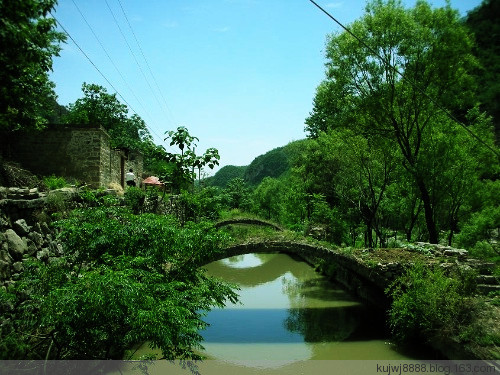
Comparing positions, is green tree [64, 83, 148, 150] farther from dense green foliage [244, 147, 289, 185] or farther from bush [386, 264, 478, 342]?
dense green foliage [244, 147, 289, 185]

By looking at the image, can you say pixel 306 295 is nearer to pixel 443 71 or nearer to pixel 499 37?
pixel 443 71

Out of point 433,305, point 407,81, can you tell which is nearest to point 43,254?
point 433,305

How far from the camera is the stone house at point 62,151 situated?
1318 cm

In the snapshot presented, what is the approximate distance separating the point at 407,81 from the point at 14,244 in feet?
43.6

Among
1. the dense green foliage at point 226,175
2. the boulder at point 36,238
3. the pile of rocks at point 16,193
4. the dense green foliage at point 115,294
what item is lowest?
the dense green foliage at point 115,294

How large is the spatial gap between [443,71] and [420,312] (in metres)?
9.51

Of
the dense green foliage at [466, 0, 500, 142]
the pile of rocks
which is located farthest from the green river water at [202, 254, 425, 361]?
the dense green foliage at [466, 0, 500, 142]

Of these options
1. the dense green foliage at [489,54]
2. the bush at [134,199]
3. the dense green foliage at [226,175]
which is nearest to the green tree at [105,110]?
the bush at [134,199]

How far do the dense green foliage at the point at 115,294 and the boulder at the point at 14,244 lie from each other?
20.4 inches

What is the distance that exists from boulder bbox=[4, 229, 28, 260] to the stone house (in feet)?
21.2

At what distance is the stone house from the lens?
43.2 ft

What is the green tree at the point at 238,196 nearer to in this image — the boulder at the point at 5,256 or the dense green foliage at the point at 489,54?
the dense green foliage at the point at 489,54

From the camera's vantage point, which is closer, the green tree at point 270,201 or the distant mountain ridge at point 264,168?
the green tree at point 270,201

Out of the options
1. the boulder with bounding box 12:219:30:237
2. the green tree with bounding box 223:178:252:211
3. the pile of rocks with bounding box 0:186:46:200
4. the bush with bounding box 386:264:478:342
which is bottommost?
the bush with bounding box 386:264:478:342
